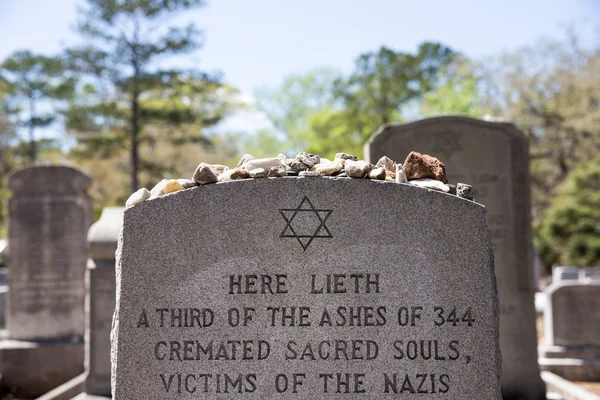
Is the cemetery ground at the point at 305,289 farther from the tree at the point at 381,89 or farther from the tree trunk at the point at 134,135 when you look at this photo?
the tree at the point at 381,89

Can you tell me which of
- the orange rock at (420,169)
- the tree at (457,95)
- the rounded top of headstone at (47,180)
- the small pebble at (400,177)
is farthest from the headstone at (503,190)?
the tree at (457,95)

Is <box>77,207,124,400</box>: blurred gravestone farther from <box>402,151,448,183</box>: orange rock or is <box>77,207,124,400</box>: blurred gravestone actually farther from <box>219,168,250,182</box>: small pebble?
<box>402,151,448,183</box>: orange rock

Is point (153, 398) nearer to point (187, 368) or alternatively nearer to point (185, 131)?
point (187, 368)

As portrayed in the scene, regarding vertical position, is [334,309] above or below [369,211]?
below

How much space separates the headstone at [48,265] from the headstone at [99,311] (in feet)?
8.91

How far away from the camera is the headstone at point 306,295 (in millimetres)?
3137

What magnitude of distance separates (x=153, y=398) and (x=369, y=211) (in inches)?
49.7

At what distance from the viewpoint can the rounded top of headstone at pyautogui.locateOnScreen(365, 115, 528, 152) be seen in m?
6.84

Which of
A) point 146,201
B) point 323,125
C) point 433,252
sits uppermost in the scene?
point 323,125

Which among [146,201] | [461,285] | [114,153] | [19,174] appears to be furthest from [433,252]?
[114,153]

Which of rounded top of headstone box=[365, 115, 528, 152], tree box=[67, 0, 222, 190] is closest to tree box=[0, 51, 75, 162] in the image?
tree box=[67, 0, 222, 190]

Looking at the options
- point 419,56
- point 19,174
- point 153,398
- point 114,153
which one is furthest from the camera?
point 419,56

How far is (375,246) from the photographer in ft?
10.5

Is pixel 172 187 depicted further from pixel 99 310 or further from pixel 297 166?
pixel 99 310
